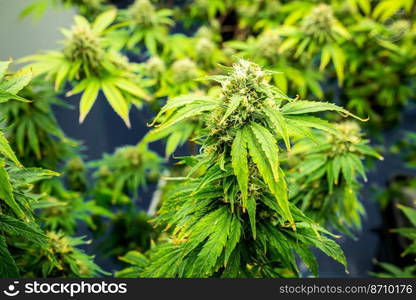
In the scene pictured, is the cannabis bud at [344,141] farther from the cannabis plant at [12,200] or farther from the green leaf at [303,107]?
the cannabis plant at [12,200]


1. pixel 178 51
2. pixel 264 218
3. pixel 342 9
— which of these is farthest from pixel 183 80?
pixel 342 9

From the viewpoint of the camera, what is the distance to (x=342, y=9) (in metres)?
2.29

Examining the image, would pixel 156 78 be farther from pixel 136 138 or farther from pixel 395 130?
pixel 395 130

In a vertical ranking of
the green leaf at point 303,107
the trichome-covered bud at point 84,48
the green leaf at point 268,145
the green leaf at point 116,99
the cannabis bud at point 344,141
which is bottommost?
the cannabis bud at point 344,141

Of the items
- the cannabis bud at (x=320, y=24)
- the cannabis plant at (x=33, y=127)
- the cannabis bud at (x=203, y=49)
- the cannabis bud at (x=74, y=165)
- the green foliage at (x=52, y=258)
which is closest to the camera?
the green foliage at (x=52, y=258)

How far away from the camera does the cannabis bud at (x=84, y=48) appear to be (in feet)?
4.93

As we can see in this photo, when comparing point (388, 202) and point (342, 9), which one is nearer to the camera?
point (342, 9)

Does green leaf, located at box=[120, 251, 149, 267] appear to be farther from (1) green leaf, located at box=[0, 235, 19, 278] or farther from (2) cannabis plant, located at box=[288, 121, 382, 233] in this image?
(2) cannabis plant, located at box=[288, 121, 382, 233]

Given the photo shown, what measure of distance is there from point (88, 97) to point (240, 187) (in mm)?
901

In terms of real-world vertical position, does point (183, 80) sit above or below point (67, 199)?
above

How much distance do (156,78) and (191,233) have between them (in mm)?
1080

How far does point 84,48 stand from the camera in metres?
1.52

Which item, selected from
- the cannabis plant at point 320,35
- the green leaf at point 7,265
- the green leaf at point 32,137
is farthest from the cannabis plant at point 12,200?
the cannabis plant at point 320,35

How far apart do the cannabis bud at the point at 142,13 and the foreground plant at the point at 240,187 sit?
1.19 m
